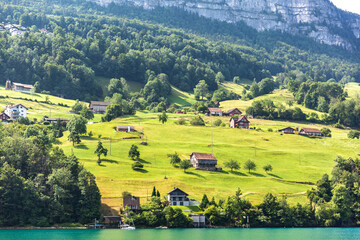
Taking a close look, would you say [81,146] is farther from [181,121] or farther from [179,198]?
[181,121]

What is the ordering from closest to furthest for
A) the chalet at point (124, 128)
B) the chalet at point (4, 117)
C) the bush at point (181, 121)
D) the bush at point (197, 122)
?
1. the chalet at point (124, 128)
2. the chalet at point (4, 117)
3. the bush at point (197, 122)
4. the bush at point (181, 121)

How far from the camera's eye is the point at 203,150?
136m

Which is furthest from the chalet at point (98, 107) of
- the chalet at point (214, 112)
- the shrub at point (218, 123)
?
the shrub at point (218, 123)

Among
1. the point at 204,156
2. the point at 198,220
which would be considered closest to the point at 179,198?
the point at 198,220

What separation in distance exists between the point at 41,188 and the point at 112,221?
14.6m

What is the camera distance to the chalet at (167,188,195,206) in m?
101

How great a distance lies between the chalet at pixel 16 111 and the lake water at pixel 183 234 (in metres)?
81.9

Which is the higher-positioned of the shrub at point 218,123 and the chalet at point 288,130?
the shrub at point 218,123

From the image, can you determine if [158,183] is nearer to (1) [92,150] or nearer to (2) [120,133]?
(1) [92,150]

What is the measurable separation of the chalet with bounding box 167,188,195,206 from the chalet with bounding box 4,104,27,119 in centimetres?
7604

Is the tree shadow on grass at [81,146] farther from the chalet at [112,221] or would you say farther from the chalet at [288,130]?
the chalet at [288,130]

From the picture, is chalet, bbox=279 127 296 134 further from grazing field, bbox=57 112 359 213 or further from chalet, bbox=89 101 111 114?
chalet, bbox=89 101 111 114

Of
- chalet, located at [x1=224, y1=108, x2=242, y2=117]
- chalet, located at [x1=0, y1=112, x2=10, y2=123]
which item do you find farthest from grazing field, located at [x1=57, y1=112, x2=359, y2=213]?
chalet, located at [x1=0, y1=112, x2=10, y2=123]

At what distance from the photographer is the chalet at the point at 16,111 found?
6270 inches
